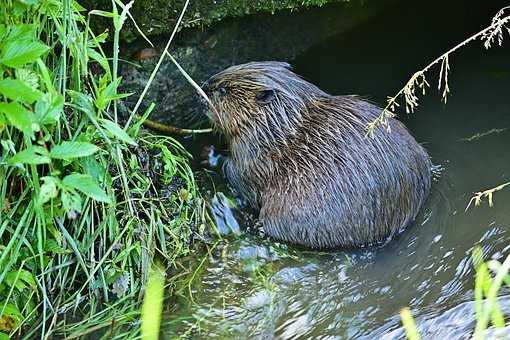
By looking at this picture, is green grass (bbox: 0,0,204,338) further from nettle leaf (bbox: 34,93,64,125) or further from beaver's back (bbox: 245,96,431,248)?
beaver's back (bbox: 245,96,431,248)

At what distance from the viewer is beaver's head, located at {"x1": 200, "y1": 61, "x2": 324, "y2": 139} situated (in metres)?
3.53

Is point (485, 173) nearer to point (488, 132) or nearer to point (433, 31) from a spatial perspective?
point (488, 132)

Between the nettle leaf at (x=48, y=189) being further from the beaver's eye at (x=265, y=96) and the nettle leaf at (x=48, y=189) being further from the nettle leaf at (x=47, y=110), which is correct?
the beaver's eye at (x=265, y=96)

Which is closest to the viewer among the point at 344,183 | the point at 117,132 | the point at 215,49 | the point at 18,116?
the point at 18,116

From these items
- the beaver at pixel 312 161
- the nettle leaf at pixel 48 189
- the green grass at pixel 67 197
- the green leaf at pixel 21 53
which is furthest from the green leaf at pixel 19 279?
the beaver at pixel 312 161

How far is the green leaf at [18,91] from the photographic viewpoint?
2361mm

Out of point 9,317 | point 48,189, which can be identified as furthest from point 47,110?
point 9,317

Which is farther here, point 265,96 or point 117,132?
point 265,96

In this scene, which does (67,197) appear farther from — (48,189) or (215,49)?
(215,49)

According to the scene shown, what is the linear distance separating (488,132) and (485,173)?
28cm

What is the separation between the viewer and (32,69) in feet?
8.75

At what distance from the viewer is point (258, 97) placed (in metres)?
3.57

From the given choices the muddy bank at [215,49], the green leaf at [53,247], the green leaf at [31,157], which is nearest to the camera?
the green leaf at [31,157]

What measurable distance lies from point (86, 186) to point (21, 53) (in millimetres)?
438
